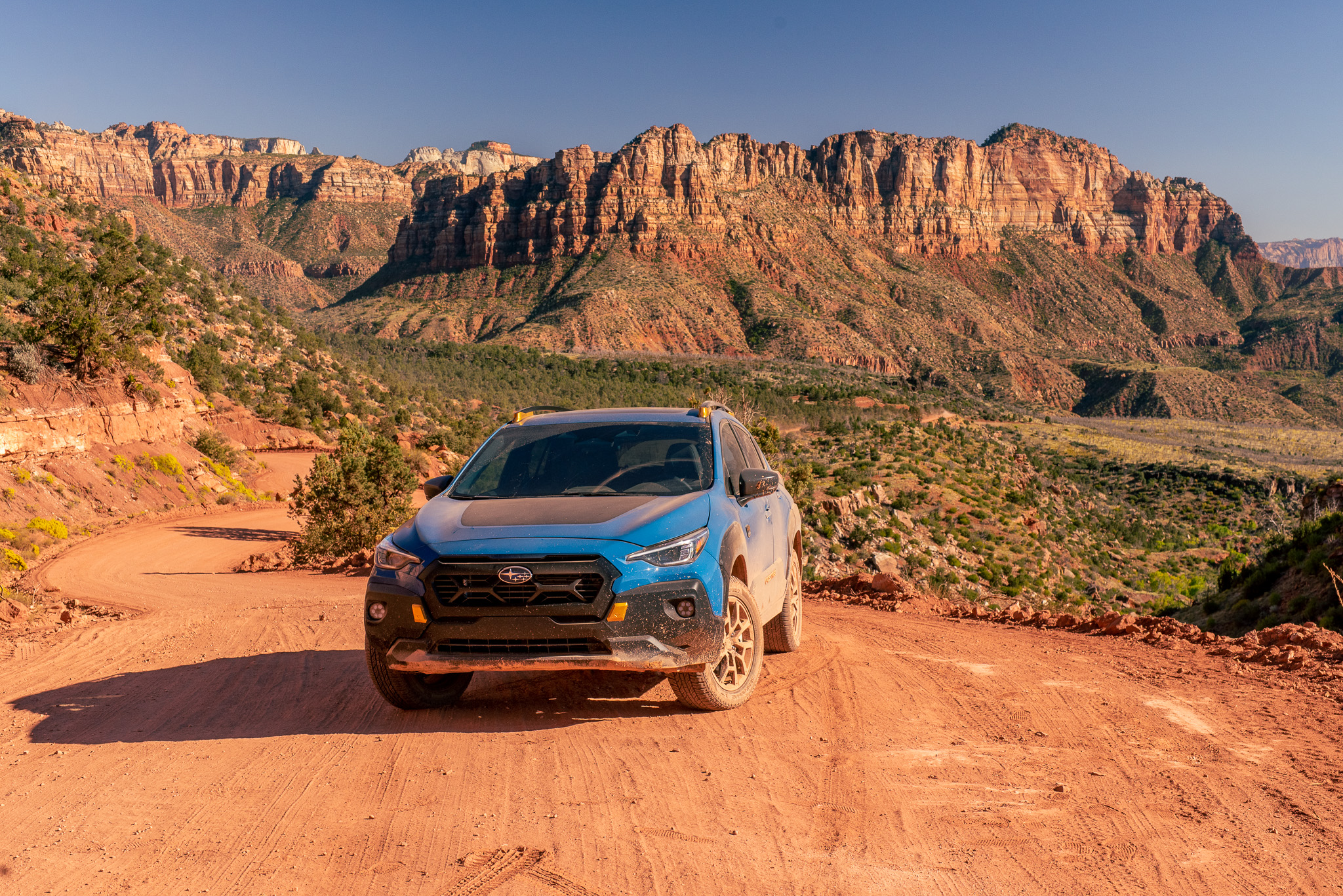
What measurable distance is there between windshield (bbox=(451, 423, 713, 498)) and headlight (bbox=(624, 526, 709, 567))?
0.64 meters

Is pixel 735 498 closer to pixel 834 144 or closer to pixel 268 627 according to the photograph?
pixel 268 627

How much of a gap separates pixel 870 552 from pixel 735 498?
81.1 ft

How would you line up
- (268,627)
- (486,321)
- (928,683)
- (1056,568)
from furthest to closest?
(486,321) < (1056,568) < (268,627) < (928,683)

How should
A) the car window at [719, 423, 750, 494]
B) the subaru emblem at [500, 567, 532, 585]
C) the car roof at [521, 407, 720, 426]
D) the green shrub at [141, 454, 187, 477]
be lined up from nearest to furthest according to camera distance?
1. the subaru emblem at [500, 567, 532, 585]
2. the car window at [719, 423, 750, 494]
3. the car roof at [521, 407, 720, 426]
4. the green shrub at [141, 454, 187, 477]

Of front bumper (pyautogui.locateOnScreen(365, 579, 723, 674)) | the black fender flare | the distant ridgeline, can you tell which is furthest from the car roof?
the distant ridgeline

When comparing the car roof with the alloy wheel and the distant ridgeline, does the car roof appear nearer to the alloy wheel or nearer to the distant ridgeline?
the alloy wheel

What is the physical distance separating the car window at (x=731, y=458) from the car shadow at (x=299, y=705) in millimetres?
1471

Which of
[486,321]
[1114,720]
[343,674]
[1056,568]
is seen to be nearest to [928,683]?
[1114,720]

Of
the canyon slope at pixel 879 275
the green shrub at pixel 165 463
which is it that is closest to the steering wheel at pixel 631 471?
the green shrub at pixel 165 463

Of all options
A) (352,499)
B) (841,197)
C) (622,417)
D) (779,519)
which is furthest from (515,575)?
(841,197)

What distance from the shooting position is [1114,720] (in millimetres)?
5848

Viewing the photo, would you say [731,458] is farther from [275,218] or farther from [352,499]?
[275,218]

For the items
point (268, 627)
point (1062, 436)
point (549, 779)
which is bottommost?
point (1062, 436)

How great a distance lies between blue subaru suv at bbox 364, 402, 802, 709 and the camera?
5.06 metres
